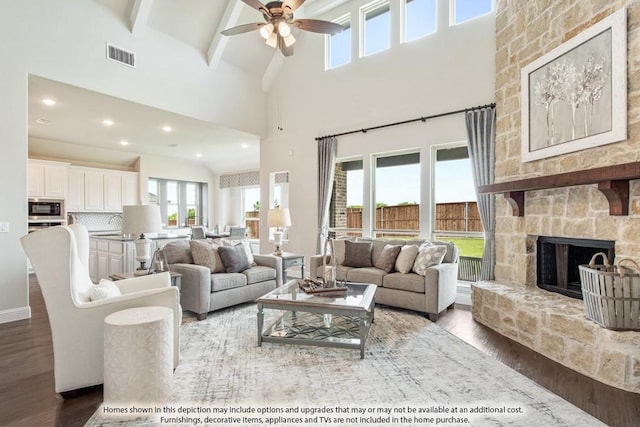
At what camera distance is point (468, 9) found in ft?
15.2

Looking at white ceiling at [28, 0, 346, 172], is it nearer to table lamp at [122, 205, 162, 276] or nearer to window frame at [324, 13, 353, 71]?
window frame at [324, 13, 353, 71]

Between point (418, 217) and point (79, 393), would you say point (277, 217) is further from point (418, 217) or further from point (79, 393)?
point (79, 393)

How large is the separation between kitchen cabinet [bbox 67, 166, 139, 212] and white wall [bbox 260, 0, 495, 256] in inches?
149

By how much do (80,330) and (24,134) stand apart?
116 inches

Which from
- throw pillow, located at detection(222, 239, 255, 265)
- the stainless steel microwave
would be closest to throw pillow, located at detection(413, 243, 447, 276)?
throw pillow, located at detection(222, 239, 255, 265)

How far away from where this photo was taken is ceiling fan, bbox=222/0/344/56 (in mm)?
3334

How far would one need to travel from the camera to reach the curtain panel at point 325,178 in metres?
5.97

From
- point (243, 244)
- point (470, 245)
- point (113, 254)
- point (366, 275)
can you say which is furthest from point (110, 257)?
point (470, 245)

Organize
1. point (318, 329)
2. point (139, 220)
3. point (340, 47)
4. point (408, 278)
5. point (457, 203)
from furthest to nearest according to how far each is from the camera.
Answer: point (340, 47) < point (457, 203) < point (408, 278) < point (139, 220) < point (318, 329)

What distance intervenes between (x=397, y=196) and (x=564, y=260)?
8.07 feet

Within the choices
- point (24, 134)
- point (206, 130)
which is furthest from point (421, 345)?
point (206, 130)

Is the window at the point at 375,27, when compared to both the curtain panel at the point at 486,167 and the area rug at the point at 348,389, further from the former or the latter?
the area rug at the point at 348,389

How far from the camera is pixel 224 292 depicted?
12.9 ft

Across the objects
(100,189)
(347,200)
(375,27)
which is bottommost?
(347,200)
